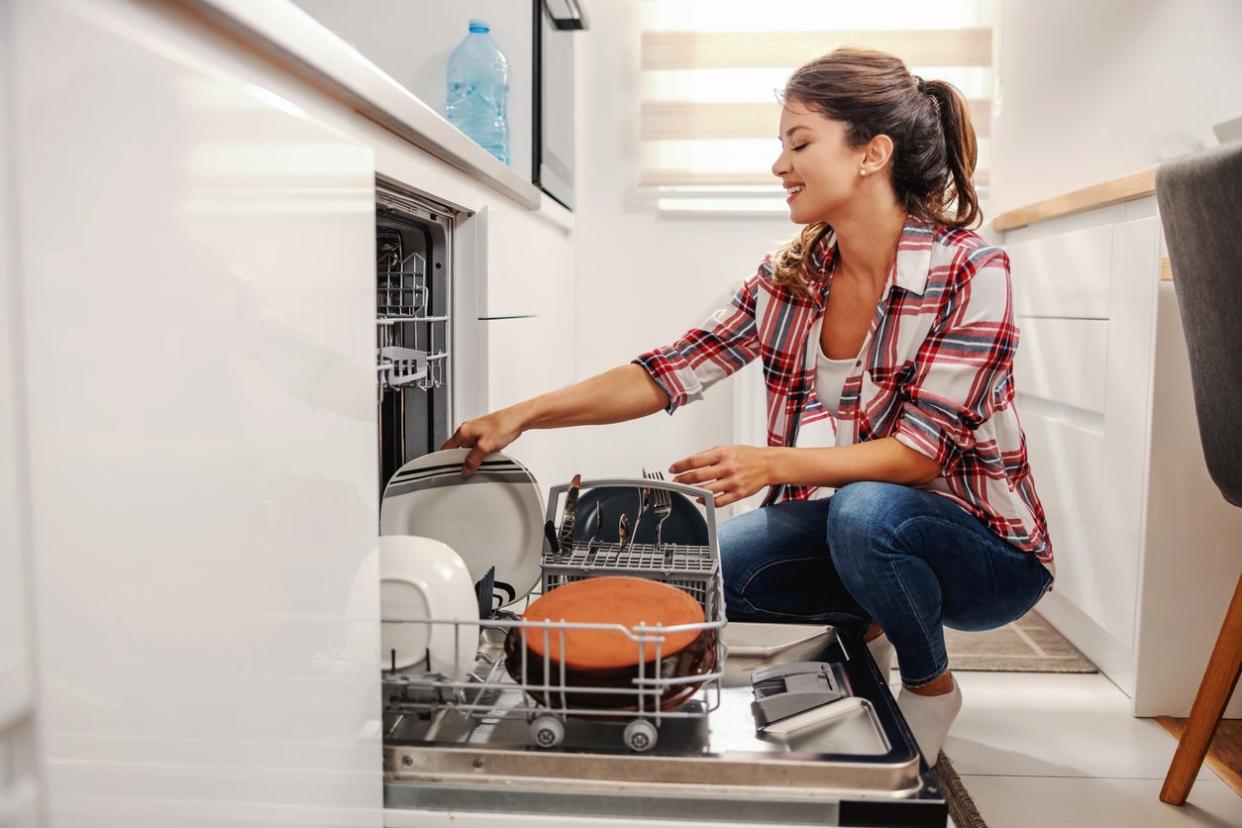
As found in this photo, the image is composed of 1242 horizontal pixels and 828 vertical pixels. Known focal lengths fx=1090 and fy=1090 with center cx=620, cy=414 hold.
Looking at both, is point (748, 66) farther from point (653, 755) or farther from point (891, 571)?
point (653, 755)

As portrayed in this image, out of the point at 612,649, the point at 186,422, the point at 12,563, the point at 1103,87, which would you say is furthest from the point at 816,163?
the point at 1103,87

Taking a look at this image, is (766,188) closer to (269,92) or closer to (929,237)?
(929,237)

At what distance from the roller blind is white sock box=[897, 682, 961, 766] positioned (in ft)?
5.77

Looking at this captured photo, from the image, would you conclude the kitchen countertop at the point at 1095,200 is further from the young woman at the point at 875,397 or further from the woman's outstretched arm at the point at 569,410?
the woman's outstretched arm at the point at 569,410

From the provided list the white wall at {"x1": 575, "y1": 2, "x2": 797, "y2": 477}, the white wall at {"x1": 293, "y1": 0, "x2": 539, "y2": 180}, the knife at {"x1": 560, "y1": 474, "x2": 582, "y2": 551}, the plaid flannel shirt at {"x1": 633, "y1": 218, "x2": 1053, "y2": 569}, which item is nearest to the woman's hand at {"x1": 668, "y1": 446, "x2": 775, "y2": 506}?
the knife at {"x1": 560, "y1": 474, "x2": 582, "y2": 551}

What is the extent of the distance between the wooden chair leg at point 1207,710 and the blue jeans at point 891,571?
308 millimetres

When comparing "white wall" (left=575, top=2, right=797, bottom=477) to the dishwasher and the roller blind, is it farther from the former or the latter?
the dishwasher

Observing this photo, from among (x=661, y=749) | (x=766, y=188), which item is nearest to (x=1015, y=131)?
(x=766, y=188)

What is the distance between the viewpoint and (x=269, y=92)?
0.68m

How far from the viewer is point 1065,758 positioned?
A: 166 centimetres

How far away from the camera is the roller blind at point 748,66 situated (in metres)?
2.83

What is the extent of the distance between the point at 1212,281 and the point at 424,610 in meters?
1.07

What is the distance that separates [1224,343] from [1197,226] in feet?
0.50

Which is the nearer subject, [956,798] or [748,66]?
[956,798]
